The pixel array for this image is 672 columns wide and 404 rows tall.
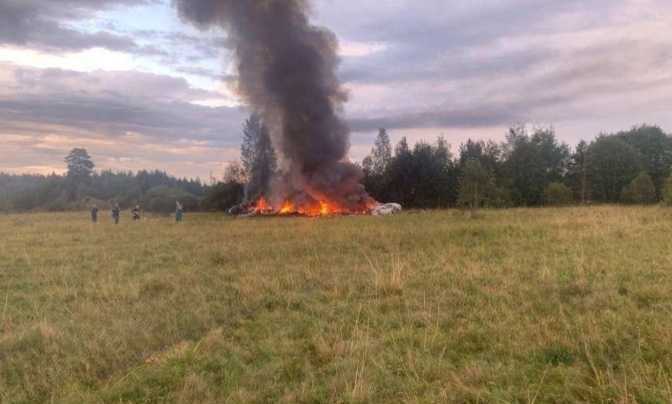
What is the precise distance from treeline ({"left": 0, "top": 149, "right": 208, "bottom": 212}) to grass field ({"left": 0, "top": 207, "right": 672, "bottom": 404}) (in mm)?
58986

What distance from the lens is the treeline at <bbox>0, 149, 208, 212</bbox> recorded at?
78688 mm

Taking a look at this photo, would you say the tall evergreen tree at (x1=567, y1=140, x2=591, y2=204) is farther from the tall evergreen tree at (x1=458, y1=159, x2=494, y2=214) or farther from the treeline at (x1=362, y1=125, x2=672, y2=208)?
the tall evergreen tree at (x1=458, y1=159, x2=494, y2=214)

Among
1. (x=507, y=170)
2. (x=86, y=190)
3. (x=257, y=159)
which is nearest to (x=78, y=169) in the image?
(x=86, y=190)

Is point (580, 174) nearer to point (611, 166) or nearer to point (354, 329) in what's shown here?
point (611, 166)

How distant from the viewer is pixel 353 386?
4.85 m

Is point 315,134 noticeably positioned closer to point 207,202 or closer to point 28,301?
point 207,202

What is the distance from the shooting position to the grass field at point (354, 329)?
15.7 feet

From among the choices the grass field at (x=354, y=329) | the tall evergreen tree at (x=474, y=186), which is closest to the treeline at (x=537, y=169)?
the tall evergreen tree at (x=474, y=186)

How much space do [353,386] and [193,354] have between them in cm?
236

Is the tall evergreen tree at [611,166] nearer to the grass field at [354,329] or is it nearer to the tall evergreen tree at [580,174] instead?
the tall evergreen tree at [580,174]

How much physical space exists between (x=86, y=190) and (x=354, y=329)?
110283 mm

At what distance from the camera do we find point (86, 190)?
327 feet

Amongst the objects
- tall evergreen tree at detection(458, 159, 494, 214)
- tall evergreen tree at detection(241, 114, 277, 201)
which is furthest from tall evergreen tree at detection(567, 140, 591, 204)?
tall evergreen tree at detection(241, 114, 277, 201)

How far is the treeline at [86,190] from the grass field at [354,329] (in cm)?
5899
